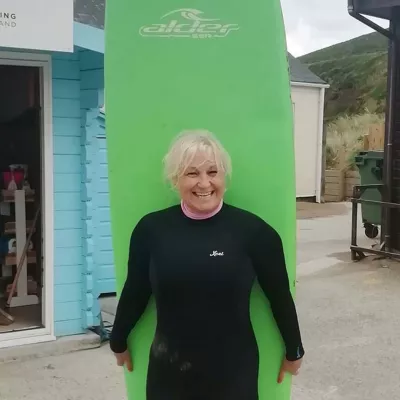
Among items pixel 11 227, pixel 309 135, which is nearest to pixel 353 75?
pixel 309 135

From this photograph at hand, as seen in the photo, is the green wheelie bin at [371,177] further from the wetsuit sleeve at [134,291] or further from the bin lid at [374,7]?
the wetsuit sleeve at [134,291]

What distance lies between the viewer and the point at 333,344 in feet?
16.4

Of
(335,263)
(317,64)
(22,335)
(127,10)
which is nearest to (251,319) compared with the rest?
(127,10)

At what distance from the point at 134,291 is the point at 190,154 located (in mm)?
509

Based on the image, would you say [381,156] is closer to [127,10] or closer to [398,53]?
[398,53]

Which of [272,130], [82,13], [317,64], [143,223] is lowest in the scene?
[143,223]

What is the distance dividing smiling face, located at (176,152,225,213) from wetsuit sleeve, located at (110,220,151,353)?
0.20 metres

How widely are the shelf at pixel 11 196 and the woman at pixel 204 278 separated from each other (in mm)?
3285

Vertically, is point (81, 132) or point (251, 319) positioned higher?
point (81, 132)

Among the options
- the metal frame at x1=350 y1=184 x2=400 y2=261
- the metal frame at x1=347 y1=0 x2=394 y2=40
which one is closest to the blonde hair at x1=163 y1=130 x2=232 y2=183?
the metal frame at x1=350 y1=184 x2=400 y2=261

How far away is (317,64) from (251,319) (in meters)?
47.2

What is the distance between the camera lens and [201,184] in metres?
2.12

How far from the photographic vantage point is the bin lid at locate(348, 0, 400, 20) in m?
7.64

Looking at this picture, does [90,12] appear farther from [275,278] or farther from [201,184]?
[275,278]
